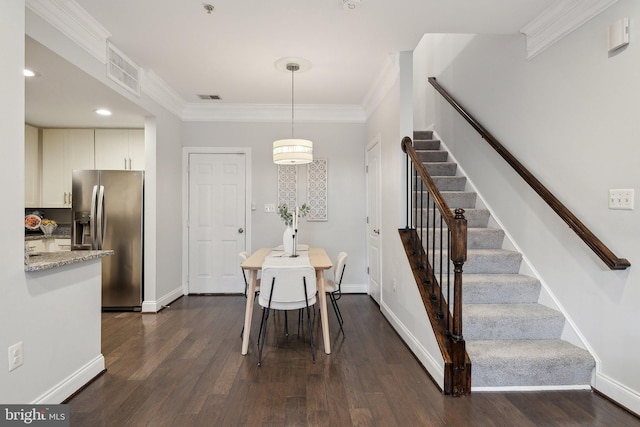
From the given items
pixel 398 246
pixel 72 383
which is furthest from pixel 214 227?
pixel 72 383

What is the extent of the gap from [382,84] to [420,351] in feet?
8.96

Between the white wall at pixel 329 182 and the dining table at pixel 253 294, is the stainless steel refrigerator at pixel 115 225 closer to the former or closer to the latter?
the white wall at pixel 329 182

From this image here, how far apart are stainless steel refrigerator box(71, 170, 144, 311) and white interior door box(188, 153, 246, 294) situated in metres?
0.93

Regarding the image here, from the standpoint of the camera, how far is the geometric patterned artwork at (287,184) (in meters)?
5.02

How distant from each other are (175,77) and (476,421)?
4.06 metres

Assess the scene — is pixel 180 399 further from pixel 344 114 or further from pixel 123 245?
→ pixel 344 114

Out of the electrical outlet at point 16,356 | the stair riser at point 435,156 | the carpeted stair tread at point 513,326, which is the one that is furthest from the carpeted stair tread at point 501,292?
the electrical outlet at point 16,356

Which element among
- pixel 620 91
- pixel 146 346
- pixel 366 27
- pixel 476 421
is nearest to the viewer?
pixel 476 421

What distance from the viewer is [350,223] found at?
505 cm

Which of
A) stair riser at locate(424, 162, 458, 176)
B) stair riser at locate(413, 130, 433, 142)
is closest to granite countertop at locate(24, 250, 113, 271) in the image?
stair riser at locate(424, 162, 458, 176)

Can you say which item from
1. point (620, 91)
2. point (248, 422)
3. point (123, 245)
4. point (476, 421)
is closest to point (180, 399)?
point (248, 422)

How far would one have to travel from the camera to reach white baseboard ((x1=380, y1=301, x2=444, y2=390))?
233cm

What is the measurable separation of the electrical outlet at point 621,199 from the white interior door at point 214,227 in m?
4.00

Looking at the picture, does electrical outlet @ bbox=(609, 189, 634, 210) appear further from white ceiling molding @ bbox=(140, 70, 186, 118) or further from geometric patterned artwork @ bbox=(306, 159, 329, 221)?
white ceiling molding @ bbox=(140, 70, 186, 118)
